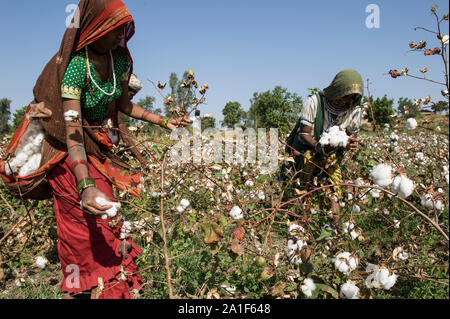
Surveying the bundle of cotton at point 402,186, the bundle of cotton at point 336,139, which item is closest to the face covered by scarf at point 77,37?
the bundle of cotton at point 336,139

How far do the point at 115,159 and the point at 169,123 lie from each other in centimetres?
41

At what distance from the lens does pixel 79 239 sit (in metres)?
1.64

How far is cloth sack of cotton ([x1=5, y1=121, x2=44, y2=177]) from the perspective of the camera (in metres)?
1.60

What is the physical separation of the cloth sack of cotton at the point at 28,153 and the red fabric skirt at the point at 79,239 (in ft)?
0.36

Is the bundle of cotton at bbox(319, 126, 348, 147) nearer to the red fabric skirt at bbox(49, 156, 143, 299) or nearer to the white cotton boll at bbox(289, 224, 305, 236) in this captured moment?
the white cotton boll at bbox(289, 224, 305, 236)

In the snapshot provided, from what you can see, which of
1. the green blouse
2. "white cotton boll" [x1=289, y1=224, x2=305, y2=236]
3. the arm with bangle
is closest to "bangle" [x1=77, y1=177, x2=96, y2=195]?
the arm with bangle

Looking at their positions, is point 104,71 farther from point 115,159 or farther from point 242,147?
point 242,147

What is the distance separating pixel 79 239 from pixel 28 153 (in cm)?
55

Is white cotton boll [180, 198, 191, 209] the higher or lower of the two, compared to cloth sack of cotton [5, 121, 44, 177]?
lower

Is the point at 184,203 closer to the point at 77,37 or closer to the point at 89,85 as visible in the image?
the point at 89,85

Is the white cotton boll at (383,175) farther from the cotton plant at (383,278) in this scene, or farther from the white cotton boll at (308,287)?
the white cotton boll at (308,287)

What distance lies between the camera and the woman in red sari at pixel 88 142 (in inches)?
56.1
